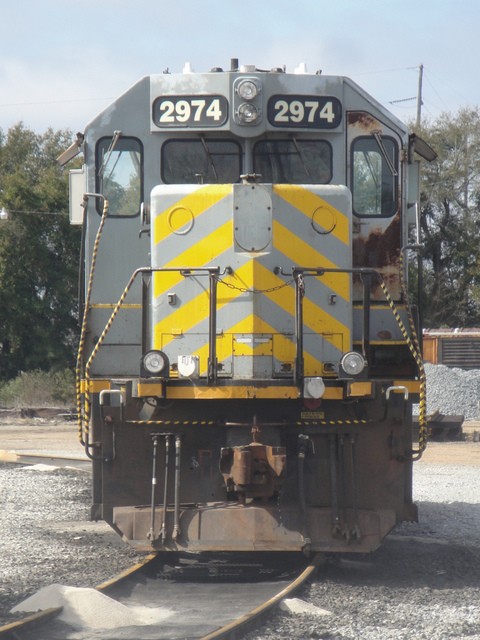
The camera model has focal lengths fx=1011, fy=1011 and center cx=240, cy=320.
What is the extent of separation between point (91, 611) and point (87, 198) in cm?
377

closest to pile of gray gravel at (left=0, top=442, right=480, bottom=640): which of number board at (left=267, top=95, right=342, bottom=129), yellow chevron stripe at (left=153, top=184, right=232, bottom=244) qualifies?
yellow chevron stripe at (left=153, top=184, right=232, bottom=244)

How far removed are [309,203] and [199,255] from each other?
3.15 ft

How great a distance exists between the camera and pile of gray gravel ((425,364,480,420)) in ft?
85.8

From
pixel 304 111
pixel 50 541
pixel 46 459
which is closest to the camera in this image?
pixel 304 111

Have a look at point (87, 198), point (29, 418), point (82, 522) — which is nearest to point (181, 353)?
point (87, 198)

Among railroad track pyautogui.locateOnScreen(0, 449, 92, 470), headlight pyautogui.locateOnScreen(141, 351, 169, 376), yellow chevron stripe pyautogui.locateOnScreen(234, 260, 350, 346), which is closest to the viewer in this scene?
headlight pyautogui.locateOnScreen(141, 351, 169, 376)

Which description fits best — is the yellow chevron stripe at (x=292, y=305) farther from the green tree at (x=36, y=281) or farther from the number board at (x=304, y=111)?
the green tree at (x=36, y=281)

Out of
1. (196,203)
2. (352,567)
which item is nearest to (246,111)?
(196,203)

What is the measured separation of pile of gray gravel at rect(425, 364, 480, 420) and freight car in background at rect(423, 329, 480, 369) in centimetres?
152

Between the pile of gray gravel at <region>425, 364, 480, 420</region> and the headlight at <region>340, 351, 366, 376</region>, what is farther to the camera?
the pile of gray gravel at <region>425, 364, 480, 420</region>

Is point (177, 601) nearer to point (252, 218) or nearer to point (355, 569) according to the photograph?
point (355, 569)

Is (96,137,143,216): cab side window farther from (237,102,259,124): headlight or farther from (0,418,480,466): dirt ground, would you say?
(0,418,480,466): dirt ground

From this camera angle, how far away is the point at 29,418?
91.1 ft

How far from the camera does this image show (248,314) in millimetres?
7738
